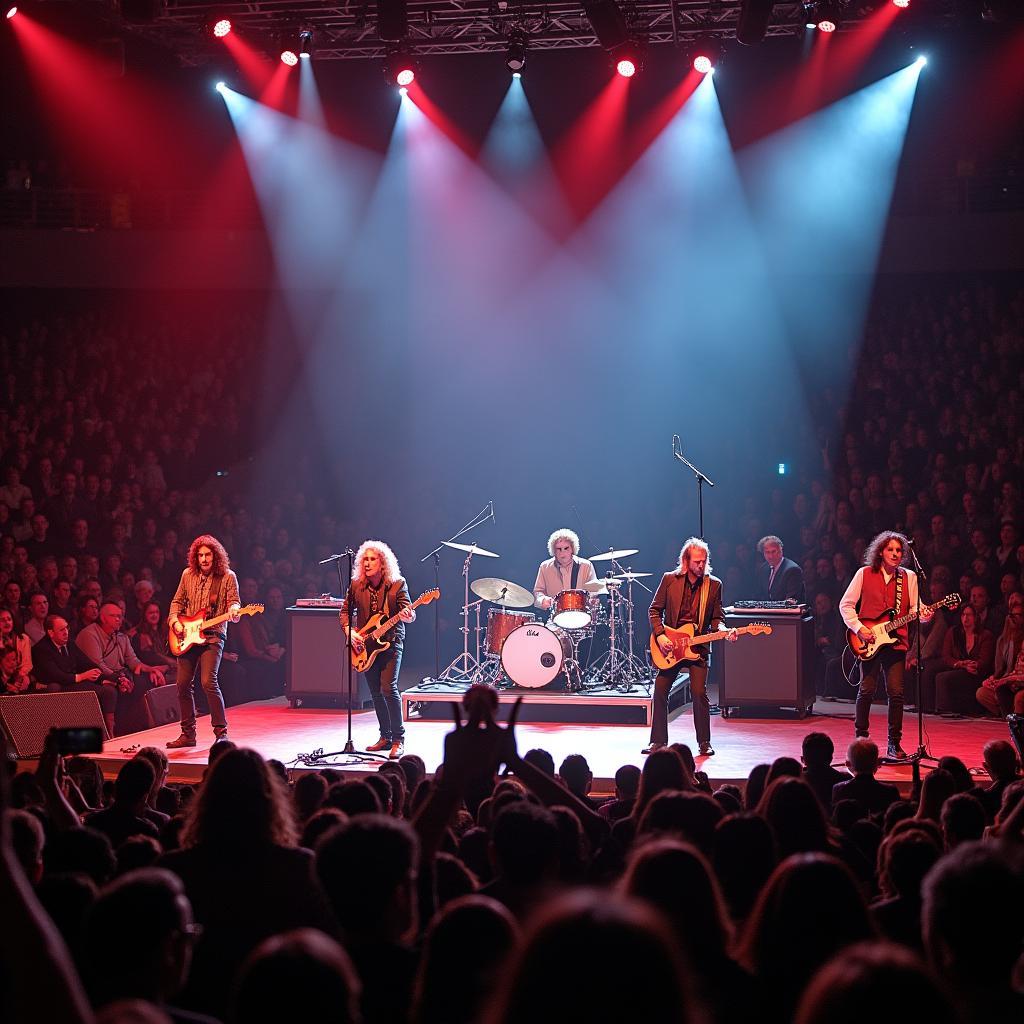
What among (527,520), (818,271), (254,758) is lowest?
(254,758)

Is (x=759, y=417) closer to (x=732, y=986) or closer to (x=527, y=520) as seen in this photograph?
(x=527, y=520)

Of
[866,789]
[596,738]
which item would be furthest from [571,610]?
[866,789]

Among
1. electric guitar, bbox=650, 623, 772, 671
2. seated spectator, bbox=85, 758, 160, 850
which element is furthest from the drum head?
seated spectator, bbox=85, 758, 160, 850

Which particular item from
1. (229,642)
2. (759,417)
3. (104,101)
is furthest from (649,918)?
(104,101)

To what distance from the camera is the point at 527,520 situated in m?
17.2

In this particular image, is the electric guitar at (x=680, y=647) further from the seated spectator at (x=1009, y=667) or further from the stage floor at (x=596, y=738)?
the seated spectator at (x=1009, y=667)

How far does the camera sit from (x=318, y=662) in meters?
12.4

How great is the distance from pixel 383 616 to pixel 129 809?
497cm

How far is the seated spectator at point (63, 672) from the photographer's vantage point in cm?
1093

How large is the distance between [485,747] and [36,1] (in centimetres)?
1167

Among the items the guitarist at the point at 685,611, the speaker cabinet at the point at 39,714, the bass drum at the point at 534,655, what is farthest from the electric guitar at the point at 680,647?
the speaker cabinet at the point at 39,714

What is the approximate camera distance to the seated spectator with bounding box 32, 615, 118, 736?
10.9 m

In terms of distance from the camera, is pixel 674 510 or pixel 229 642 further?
pixel 674 510

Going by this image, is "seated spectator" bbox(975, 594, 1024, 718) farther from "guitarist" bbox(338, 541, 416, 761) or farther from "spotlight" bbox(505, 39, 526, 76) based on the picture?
"spotlight" bbox(505, 39, 526, 76)
